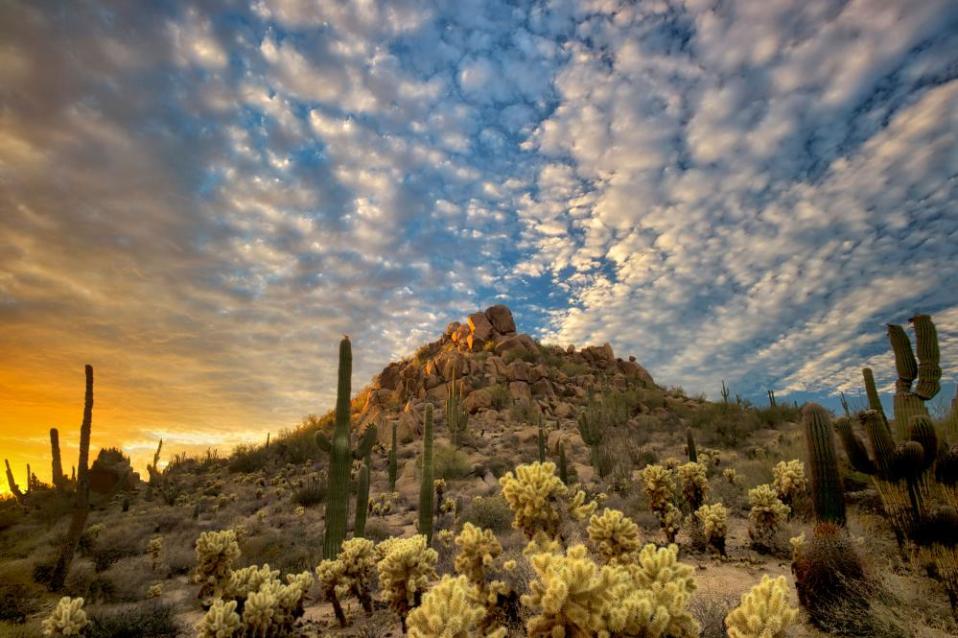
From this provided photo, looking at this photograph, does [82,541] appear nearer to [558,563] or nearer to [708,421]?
[558,563]

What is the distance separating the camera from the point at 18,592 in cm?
920

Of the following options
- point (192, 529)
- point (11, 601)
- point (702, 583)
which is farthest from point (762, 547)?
point (192, 529)

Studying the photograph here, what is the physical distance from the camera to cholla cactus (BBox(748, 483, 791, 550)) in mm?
7949

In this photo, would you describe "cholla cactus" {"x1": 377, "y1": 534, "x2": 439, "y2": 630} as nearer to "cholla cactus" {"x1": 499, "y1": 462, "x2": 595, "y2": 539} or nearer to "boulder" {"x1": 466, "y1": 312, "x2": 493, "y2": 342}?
"cholla cactus" {"x1": 499, "y1": 462, "x2": 595, "y2": 539}

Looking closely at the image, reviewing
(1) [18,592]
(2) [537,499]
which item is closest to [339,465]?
(1) [18,592]

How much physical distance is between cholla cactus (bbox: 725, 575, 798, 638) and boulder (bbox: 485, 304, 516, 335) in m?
39.5

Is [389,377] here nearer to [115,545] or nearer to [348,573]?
[115,545]

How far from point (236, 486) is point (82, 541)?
28.7 ft

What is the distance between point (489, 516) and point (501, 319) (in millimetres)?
31473

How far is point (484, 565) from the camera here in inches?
178

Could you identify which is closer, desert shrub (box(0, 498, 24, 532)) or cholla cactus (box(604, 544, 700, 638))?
cholla cactus (box(604, 544, 700, 638))

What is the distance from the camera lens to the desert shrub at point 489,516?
12.1m

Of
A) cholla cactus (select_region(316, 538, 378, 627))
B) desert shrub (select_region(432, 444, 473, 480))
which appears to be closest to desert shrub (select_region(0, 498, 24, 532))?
desert shrub (select_region(432, 444, 473, 480))

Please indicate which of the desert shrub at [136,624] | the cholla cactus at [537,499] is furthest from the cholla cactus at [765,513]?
the desert shrub at [136,624]
